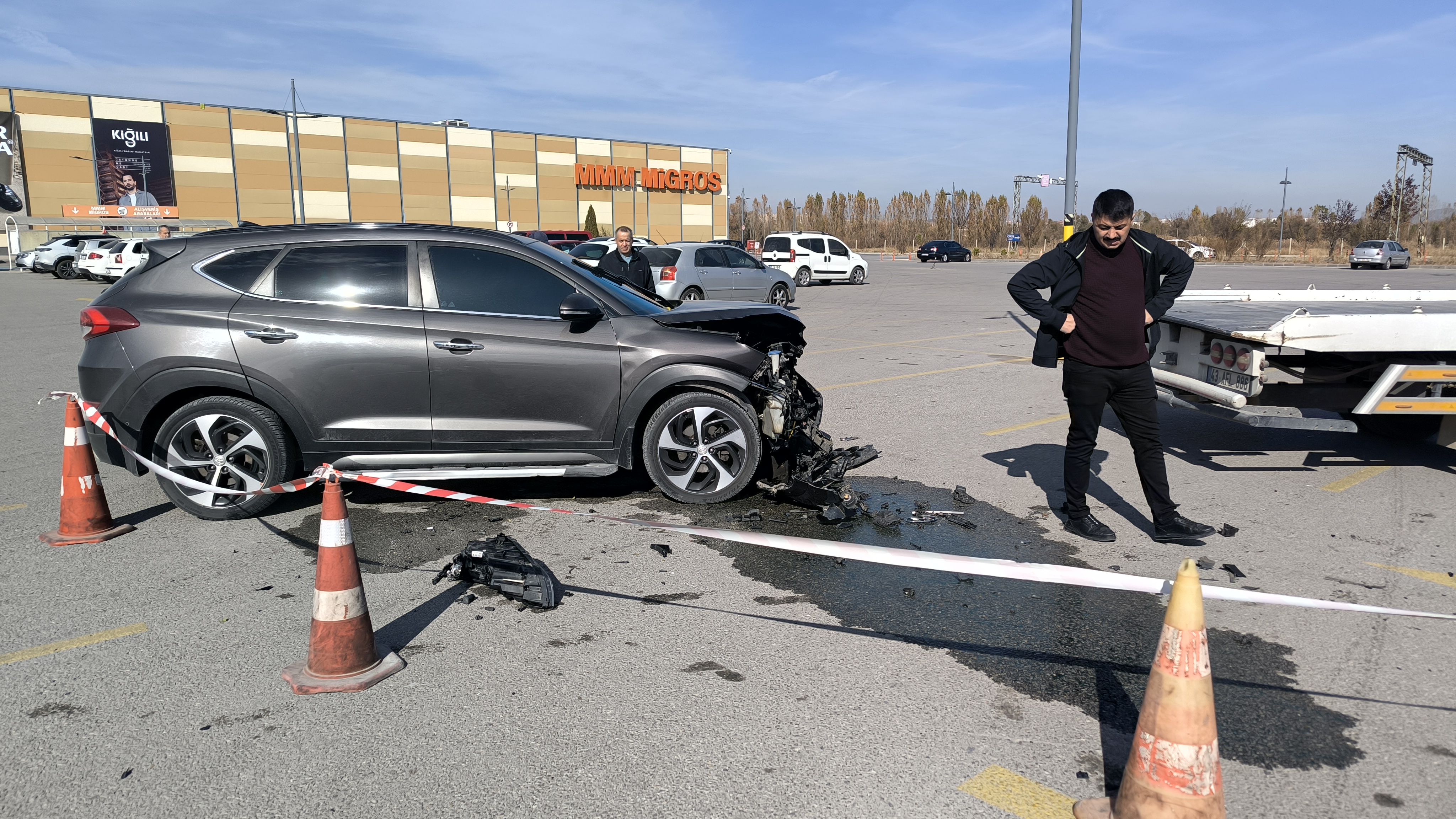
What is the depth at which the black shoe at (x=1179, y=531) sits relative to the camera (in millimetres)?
5254

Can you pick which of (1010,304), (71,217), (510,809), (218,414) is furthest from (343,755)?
(71,217)

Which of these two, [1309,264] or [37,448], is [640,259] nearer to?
[37,448]

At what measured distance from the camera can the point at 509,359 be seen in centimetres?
560

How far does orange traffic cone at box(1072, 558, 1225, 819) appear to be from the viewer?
2445 millimetres

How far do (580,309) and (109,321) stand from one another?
2.74 m

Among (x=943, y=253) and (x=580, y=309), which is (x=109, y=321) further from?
(x=943, y=253)

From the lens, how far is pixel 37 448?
7504 millimetres

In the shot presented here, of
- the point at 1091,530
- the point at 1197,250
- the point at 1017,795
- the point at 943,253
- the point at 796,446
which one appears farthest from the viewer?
the point at 1197,250

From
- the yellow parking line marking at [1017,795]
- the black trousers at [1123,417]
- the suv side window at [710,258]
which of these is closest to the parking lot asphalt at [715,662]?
the yellow parking line marking at [1017,795]

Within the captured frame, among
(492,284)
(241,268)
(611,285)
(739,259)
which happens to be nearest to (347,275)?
(241,268)

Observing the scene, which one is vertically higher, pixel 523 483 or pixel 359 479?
pixel 359 479

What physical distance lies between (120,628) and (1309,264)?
64.0 meters

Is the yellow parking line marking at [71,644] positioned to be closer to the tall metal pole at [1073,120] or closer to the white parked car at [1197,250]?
the tall metal pole at [1073,120]

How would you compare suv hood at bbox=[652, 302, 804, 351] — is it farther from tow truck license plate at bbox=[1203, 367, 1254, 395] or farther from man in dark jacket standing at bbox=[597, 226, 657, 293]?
man in dark jacket standing at bbox=[597, 226, 657, 293]
